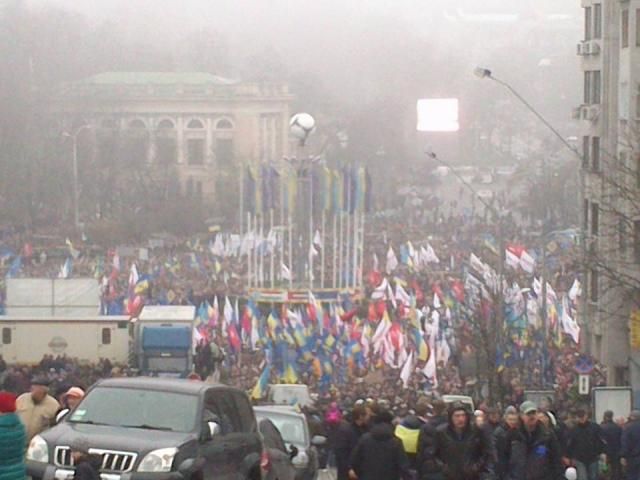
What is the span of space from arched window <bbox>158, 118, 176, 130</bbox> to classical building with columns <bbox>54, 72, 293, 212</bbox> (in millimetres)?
12

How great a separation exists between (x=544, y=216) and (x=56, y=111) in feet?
154

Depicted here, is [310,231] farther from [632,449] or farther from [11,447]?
[11,447]

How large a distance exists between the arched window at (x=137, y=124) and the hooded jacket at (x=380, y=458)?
423 feet

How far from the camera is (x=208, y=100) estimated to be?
15250 centimetres

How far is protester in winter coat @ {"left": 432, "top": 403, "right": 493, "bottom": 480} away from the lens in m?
18.5

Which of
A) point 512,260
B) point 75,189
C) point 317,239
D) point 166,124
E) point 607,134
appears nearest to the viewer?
point 607,134

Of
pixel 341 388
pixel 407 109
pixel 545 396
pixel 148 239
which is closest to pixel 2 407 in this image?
pixel 545 396

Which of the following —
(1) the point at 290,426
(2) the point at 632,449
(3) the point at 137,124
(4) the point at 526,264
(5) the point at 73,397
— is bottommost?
(2) the point at 632,449

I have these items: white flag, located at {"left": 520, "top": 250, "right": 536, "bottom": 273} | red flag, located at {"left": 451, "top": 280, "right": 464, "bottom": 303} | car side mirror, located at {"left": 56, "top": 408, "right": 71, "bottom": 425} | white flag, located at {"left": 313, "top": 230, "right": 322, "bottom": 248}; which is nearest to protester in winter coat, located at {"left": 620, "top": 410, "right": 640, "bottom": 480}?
car side mirror, located at {"left": 56, "top": 408, "right": 71, "bottom": 425}

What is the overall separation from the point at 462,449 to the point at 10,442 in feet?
15.8

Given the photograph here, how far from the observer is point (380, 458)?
60.6ft

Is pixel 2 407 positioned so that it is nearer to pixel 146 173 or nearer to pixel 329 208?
pixel 329 208

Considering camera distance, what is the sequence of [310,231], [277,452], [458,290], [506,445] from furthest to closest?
[310,231], [458,290], [277,452], [506,445]

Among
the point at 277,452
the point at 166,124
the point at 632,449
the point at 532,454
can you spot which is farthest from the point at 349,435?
the point at 166,124
